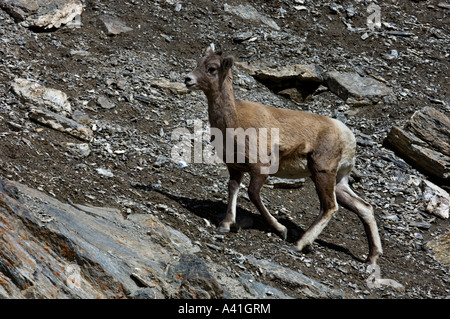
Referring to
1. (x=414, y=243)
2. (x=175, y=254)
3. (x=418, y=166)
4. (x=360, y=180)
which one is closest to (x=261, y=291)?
(x=175, y=254)

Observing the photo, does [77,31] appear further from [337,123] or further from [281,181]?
[337,123]

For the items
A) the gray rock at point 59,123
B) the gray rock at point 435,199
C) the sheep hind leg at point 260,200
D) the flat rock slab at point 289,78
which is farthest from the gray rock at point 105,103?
the gray rock at point 435,199

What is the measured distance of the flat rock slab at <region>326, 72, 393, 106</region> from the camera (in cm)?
1579

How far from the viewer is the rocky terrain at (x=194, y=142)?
7.46 m

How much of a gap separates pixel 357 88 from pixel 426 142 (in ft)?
8.78

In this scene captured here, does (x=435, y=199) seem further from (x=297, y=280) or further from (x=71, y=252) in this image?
(x=71, y=252)

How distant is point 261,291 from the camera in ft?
26.3

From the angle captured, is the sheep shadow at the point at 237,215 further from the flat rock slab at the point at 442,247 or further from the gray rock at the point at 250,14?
the gray rock at the point at 250,14

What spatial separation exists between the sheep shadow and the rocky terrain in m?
0.04

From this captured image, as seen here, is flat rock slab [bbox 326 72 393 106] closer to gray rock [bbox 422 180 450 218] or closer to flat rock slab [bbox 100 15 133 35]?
gray rock [bbox 422 180 450 218]

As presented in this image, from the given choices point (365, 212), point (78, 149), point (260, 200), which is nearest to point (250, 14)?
point (78, 149)

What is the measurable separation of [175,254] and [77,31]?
371 inches

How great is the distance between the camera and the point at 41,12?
15375mm

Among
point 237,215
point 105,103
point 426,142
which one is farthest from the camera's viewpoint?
point 426,142
